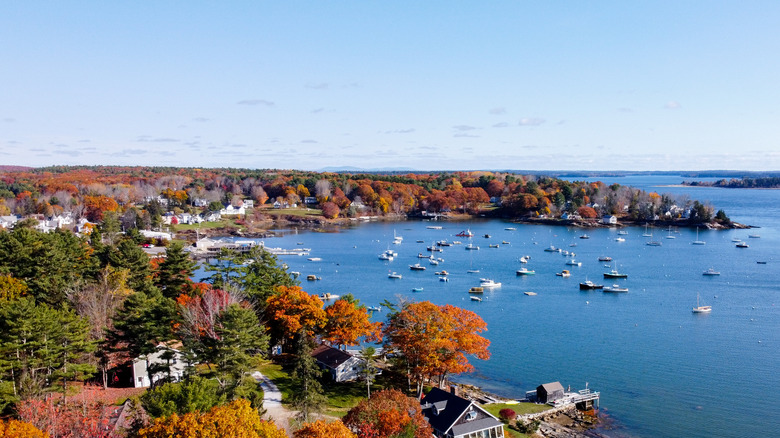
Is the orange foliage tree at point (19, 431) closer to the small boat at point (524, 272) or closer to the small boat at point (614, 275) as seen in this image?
the small boat at point (524, 272)

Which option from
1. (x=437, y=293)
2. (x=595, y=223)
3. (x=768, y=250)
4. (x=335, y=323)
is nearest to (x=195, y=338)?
(x=335, y=323)

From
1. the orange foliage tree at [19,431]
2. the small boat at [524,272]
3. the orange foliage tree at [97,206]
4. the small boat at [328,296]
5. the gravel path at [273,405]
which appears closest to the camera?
the orange foliage tree at [19,431]

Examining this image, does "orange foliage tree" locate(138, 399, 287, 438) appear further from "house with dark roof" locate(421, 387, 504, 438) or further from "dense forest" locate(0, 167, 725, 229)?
"dense forest" locate(0, 167, 725, 229)

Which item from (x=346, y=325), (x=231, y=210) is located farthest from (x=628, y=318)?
(x=231, y=210)

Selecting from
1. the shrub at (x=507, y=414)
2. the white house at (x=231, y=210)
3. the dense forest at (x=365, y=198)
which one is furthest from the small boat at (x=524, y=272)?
the white house at (x=231, y=210)

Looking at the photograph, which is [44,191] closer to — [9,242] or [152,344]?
[9,242]

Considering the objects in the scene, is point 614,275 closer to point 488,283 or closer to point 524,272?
point 524,272

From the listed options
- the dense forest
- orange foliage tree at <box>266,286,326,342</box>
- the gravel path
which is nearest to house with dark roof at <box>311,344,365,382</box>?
orange foliage tree at <box>266,286,326,342</box>
